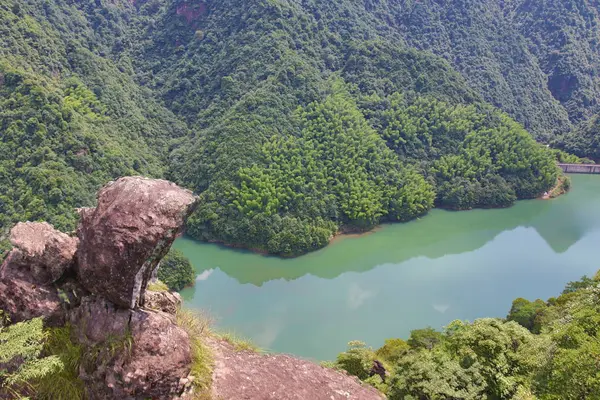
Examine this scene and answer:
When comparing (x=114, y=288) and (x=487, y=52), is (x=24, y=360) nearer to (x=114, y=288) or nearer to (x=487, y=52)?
(x=114, y=288)

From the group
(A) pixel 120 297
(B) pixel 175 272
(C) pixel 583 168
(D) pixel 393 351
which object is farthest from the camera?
(C) pixel 583 168

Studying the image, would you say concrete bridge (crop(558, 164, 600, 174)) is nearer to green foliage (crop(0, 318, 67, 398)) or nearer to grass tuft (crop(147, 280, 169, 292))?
grass tuft (crop(147, 280, 169, 292))

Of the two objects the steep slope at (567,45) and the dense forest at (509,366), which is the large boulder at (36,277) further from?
the steep slope at (567,45)

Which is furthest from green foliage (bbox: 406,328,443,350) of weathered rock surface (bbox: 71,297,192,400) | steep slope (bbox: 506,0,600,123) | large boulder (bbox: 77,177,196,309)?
steep slope (bbox: 506,0,600,123)

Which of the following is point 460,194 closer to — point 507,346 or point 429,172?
point 429,172

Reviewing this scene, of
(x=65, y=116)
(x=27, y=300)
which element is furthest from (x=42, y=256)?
(x=65, y=116)

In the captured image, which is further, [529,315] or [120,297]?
[529,315]
